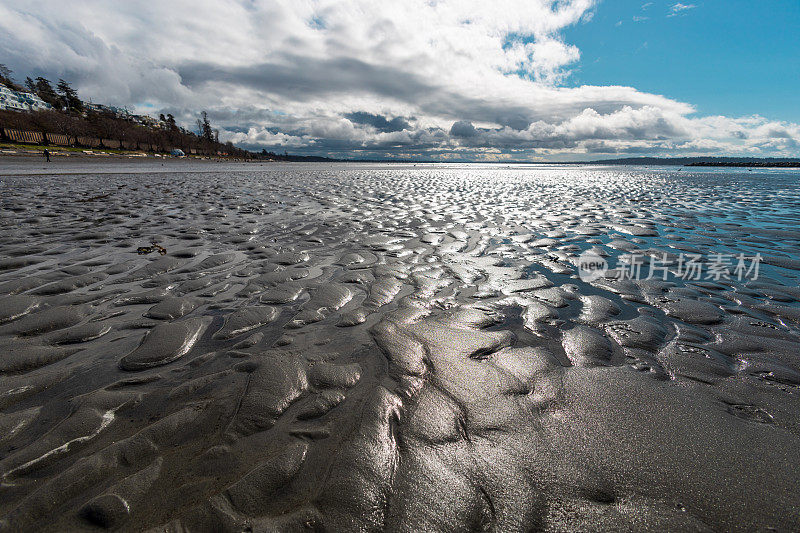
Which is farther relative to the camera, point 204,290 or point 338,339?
point 204,290

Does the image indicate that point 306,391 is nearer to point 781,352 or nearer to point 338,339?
point 338,339

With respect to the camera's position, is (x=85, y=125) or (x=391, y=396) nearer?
(x=391, y=396)

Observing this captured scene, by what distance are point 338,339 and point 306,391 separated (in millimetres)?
939

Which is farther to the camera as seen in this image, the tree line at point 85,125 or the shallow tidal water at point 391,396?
the tree line at point 85,125

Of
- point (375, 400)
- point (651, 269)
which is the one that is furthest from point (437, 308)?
point (651, 269)

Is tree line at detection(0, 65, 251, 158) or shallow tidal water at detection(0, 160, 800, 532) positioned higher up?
tree line at detection(0, 65, 251, 158)

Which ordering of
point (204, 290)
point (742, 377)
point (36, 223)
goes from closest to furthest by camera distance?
point (742, 377)
point (204, 290)
point (36, 223)

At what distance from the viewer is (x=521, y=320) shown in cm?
419

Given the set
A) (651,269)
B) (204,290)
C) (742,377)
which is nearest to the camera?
(742,377)

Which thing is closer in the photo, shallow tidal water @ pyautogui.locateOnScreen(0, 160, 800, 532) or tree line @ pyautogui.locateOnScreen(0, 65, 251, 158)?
shallow tidal water @ pyautogui.locateOnScreen(0, 160, 800, 532)

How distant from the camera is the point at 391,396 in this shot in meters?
2.77

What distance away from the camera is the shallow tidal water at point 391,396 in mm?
1863

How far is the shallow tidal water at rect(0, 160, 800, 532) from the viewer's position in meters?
1.86

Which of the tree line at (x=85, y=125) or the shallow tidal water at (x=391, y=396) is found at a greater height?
the tree line at (x=85, y=125)
